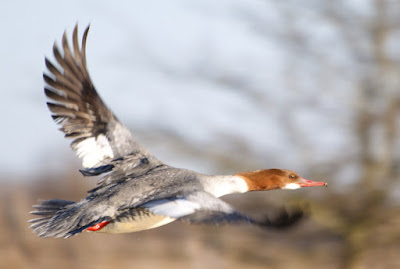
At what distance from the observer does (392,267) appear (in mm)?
10852

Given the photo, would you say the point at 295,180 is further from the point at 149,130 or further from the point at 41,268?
the point at 41,268

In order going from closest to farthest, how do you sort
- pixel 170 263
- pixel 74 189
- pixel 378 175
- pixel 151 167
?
pixel 151 167 < pixel 378 175 < pixel 170 263 < pixel 74 189

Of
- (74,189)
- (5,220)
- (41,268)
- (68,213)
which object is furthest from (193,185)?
(74,189)

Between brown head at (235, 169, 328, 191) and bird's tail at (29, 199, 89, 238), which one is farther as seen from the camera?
brown head at (235, 169, 328, 191)

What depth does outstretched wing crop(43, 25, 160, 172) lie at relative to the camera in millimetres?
5766

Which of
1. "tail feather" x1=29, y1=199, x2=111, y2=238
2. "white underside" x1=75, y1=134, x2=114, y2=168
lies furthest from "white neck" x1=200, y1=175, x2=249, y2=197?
"white underside" x1=75, y1=134, x2=114, y2=168

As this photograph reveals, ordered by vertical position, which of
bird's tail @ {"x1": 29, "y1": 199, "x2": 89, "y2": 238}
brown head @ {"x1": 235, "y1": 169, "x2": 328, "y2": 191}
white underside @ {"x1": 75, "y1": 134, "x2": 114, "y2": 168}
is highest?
brown head @ {"x1": 235, "y1": 169, "x2": 328, "y2": 191}

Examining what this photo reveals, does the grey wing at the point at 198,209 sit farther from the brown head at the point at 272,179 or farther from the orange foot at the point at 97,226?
the brown head at the point at 272,179

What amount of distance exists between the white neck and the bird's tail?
840 mm

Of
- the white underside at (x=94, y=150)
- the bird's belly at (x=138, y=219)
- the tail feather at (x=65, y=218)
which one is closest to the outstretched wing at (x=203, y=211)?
the bird's belly at (x=138, y=219)

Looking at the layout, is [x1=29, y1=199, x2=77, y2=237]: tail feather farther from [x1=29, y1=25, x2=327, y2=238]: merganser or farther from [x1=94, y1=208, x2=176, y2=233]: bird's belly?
[x1=94, y1=208, x2=176, y2=233]: bird's belly

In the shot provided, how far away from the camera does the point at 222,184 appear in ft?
18.0

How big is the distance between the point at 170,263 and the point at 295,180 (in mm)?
5983

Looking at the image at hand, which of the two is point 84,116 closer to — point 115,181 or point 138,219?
point 115,181
